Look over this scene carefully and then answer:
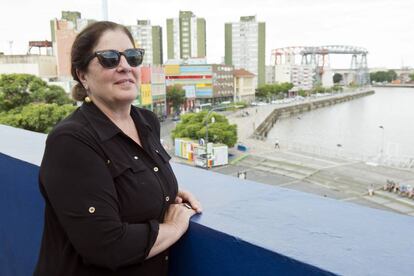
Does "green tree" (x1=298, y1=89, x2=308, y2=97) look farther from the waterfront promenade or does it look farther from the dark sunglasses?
the dark sunglasses

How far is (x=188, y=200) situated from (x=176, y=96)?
3335cm

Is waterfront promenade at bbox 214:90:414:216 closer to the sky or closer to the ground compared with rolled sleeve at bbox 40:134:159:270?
closer to the ground

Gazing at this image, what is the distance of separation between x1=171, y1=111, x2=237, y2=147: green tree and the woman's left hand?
17.8 meters

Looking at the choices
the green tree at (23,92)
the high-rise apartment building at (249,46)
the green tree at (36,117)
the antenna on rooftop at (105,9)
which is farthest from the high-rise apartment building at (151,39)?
the antenna on rooftop at (105,9)

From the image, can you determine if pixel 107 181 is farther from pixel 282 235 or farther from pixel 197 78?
pixel 197 78

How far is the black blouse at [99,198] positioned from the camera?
2.40ft

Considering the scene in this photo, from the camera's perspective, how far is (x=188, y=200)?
95cm

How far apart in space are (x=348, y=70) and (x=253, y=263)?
4218 inches

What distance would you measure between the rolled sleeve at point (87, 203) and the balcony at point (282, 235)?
157 mm

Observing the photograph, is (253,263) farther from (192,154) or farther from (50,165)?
(192,154)

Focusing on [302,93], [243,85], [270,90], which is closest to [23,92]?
[243,85]

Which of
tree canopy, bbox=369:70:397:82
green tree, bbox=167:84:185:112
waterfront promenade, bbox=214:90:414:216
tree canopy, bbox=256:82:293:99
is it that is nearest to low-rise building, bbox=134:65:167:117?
green tree, bbox=167:84:185:112

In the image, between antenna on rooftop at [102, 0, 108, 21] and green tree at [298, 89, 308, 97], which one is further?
green tree at [298, 89, 308, 97]

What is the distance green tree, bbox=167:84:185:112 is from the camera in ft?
110
